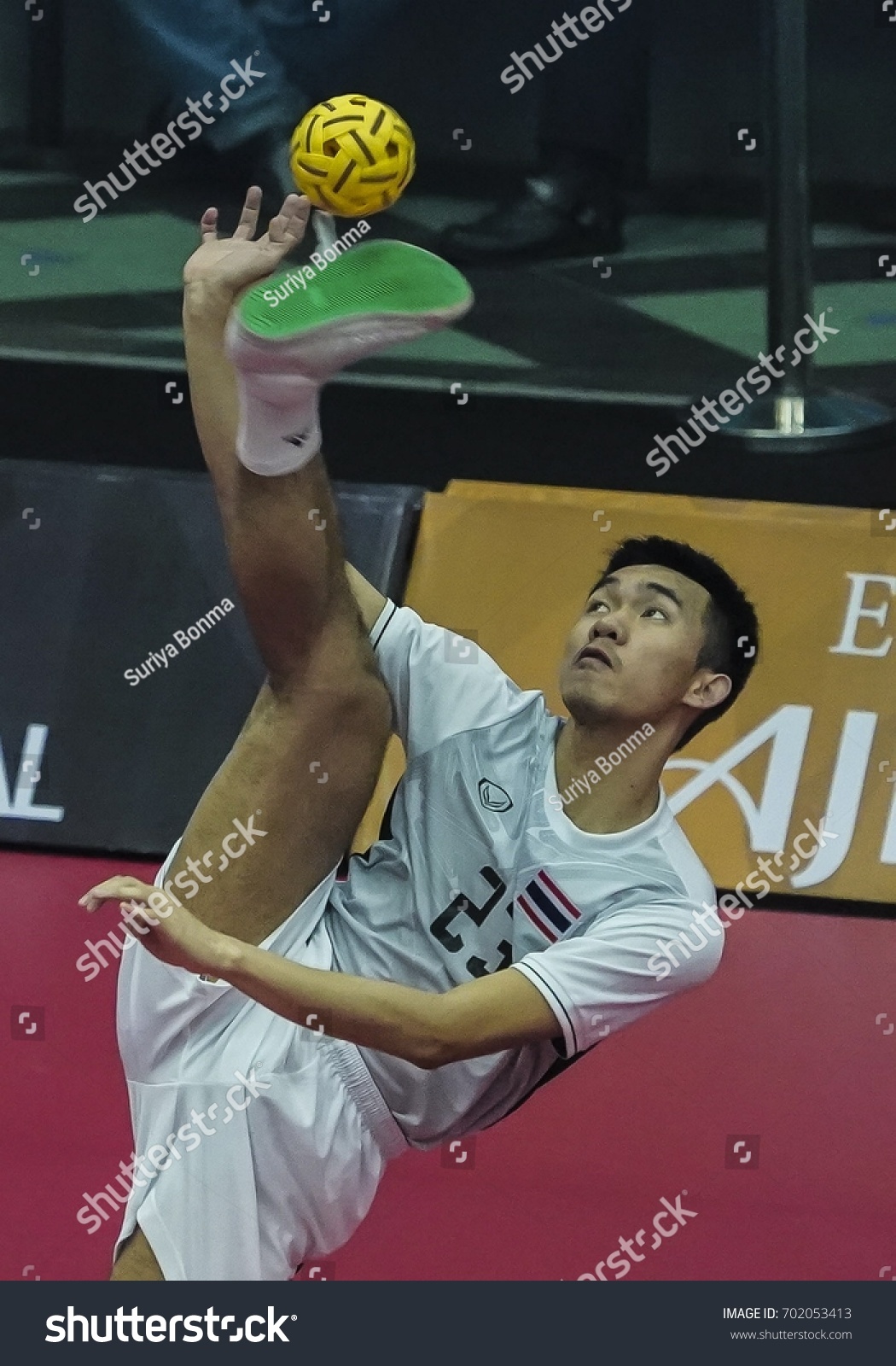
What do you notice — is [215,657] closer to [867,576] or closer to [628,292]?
[867,576]

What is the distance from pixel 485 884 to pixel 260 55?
21.3 feet

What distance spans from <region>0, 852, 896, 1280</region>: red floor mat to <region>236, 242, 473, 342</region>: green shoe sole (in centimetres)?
205

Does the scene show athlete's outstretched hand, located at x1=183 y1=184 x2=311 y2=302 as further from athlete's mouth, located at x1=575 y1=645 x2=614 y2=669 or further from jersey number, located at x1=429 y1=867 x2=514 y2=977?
jersey number, located at x1=429 y1=867 x2=514 y2=977

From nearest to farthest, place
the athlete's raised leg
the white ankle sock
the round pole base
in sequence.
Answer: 1. the white ankle sock
2. the athlete's raised leg
3. the round pole base

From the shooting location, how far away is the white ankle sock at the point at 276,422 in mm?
3215

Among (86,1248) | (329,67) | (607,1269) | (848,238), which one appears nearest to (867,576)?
(607,1269)

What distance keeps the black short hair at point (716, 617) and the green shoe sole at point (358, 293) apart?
2.07 feet

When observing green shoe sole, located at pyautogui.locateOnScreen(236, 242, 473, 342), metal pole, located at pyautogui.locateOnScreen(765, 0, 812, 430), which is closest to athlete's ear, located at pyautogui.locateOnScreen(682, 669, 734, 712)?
green shoe sole, located at pyautogui.locateOnScreen(236, 242, 473, 342)

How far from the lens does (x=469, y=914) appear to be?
3553mm

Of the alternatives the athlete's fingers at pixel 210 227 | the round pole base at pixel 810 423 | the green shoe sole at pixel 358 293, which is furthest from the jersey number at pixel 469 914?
the round pole base at pixel 810 423

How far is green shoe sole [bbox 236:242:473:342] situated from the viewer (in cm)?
315

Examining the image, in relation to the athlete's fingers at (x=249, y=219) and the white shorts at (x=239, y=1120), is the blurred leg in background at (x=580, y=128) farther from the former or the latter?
the white shorts at (x=239, y=1120)

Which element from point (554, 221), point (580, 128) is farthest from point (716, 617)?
point (580, 128)

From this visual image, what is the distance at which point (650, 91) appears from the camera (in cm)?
930
